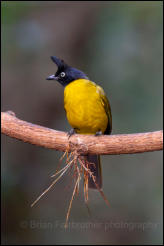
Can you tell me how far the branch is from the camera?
252cm

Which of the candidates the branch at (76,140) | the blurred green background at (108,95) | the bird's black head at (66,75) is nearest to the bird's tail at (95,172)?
the bird's black head at (66,75)

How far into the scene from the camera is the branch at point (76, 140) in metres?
2.52

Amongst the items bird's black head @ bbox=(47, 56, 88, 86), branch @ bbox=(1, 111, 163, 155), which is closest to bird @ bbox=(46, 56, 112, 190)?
bird's black head @ bbox=(47, 56, 88, 86)

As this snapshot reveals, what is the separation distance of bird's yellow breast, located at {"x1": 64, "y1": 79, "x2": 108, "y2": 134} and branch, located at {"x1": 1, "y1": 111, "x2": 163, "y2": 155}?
66cm

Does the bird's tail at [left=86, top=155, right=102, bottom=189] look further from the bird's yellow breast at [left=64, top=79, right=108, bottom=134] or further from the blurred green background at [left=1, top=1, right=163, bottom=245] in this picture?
the blurred green background at [left=1, top=1, right=163, bottom=245]

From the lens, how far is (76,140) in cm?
276

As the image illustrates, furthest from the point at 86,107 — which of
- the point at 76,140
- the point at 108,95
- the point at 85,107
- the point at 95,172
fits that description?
the point at 108,95

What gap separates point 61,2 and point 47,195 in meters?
2.51

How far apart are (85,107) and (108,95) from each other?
1.44 metres

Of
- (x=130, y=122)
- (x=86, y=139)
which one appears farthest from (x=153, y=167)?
(x=86, y=139)

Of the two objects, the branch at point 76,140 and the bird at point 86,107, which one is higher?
the bird at point 86,107

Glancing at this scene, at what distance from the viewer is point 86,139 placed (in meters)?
2.82

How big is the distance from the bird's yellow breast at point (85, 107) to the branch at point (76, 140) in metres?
0.66

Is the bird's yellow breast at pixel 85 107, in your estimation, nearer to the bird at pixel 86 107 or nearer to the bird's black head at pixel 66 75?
the bird at pixel 86 107
